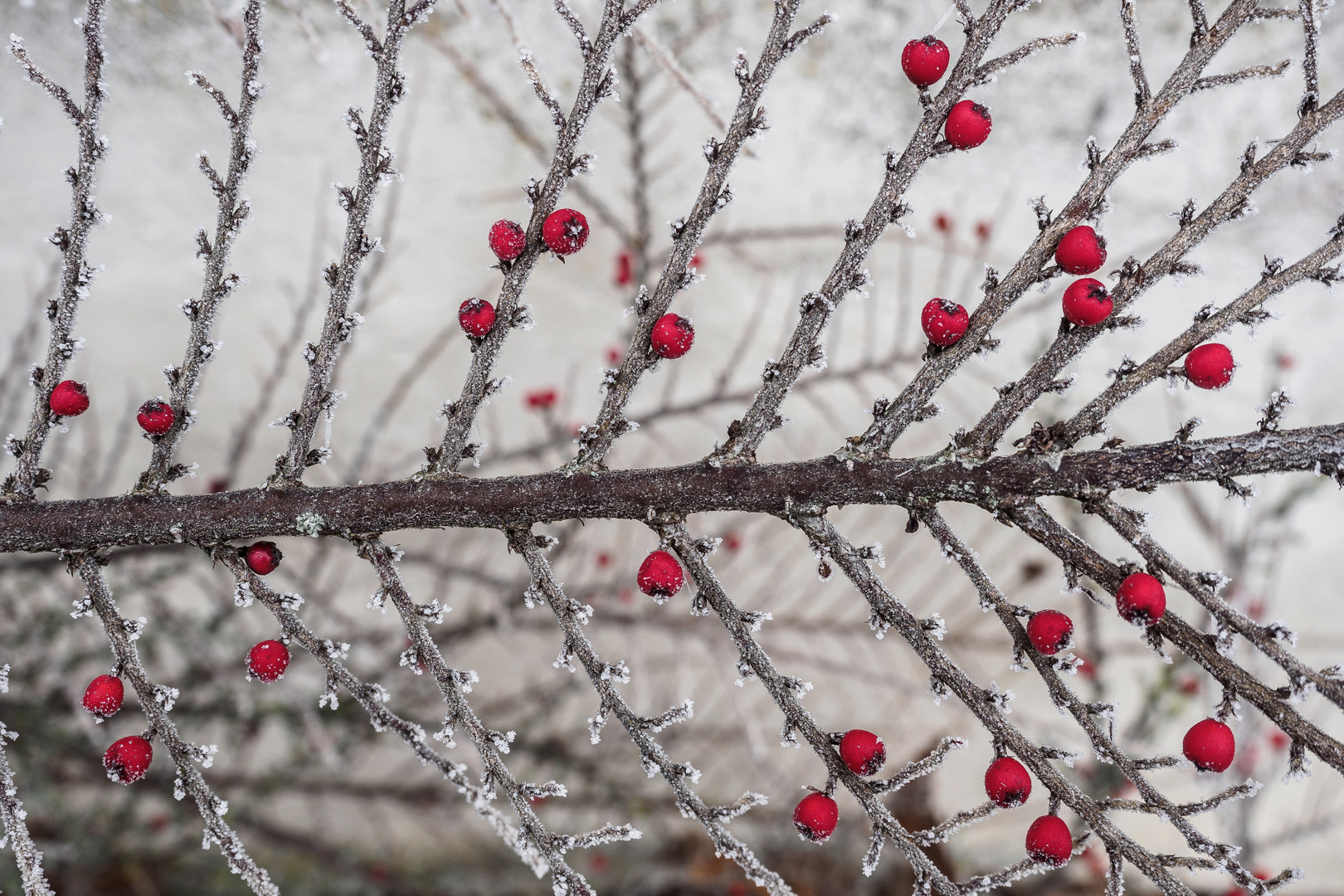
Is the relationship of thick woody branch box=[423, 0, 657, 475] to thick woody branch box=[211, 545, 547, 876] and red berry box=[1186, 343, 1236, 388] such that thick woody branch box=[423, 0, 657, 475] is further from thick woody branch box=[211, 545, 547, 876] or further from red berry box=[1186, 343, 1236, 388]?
red berry box=[1186, 343, 1236, 388]

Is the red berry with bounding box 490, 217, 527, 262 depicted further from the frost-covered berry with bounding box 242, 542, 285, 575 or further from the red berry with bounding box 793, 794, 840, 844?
the red berry with bounding box 793, 794, 840, 844

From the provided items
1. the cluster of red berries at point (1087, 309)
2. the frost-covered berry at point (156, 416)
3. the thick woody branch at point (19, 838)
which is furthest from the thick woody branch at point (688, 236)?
the thick woody branch at point (19, 838)

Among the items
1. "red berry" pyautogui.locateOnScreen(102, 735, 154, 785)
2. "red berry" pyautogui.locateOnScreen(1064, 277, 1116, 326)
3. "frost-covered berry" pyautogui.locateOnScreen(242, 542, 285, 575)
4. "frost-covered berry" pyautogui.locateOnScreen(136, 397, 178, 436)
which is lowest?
"red berry" pyautogui.locateOnScreen(102, 735, 154, 785)

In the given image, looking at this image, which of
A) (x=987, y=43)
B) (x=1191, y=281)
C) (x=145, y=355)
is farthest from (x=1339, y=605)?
(x=145, y=355)

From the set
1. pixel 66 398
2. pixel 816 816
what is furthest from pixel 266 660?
pixel 816 816

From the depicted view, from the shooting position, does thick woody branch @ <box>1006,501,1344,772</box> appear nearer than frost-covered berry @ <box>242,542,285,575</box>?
Yes

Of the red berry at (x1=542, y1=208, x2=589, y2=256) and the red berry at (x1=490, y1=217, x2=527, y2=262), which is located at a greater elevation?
the red berry at (x1=542, y1=208, x2=589, y2=256)

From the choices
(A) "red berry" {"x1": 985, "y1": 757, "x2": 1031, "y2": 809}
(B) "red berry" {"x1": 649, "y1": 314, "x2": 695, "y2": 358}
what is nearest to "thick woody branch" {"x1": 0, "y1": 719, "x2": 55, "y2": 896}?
(B) "red berry" {"x1": 649, "y1": 314, "x2": 695, "y2": 358}
